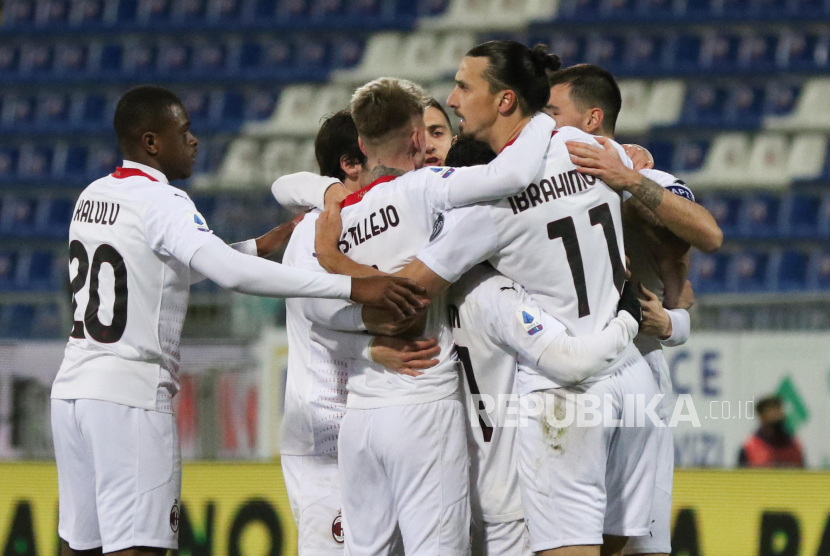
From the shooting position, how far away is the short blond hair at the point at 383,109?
11.6ft

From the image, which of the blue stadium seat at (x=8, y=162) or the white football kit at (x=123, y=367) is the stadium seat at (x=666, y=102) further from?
the white football kit at (x=123, y=367)

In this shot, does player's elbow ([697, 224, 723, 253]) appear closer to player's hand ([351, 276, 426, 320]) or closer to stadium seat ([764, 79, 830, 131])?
player's hand ([351, 276, 426, 320])

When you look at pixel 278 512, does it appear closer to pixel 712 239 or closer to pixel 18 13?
pixel 712 239

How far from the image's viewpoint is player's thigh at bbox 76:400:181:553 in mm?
3799

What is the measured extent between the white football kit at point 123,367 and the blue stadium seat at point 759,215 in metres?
10.9

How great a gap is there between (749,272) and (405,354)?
1064cm

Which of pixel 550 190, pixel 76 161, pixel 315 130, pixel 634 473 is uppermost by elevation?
pixel 315 130

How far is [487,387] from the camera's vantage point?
11.9ft

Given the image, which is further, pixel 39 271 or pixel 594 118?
pixel 39 271

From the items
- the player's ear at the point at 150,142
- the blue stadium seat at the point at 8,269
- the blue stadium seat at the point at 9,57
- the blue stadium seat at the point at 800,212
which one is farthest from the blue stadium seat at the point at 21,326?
the blue stadium seat at the point at 800,212

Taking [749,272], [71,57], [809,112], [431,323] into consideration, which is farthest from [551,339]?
[71,57]

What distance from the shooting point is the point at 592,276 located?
11.2 feet

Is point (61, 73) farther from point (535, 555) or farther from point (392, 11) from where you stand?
point (535, 555)

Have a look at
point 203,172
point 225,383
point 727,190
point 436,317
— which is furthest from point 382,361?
point 203,172
